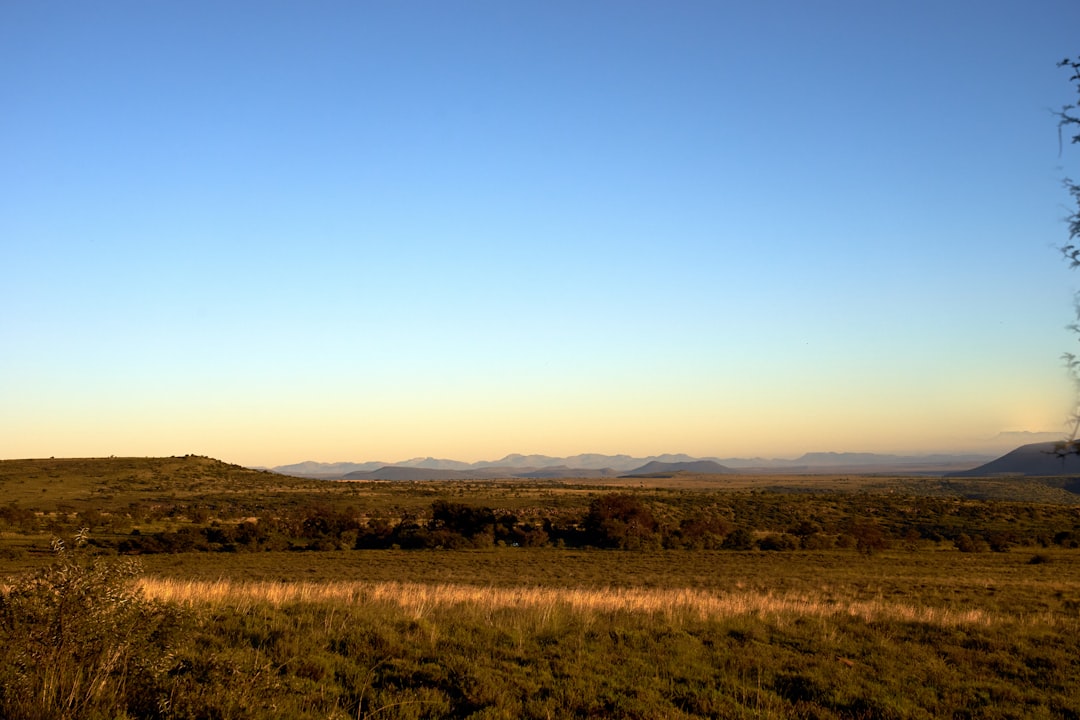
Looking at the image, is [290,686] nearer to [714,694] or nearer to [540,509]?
[714,694]

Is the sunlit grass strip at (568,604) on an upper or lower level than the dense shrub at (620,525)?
upper

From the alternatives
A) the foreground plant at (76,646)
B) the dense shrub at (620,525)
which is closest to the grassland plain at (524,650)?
the foreground plant at (76,646)

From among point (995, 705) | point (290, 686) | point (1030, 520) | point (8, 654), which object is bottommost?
point (1030, 520)

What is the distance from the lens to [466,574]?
91.5 feet

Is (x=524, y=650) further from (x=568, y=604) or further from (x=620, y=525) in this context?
(x=620, y=525)

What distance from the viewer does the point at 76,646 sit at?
6.92 m

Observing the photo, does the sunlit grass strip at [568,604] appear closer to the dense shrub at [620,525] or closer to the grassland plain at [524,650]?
the grassland plain at [524,650]

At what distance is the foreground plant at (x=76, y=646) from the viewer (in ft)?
20.6

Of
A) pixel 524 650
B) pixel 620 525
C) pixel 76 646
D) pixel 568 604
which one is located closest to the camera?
pixel 76 646

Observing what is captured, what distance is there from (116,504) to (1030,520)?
259 ft

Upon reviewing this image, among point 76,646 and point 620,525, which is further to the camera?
point 620,525

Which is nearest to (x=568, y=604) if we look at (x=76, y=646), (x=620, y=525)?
(x=76, y=646)

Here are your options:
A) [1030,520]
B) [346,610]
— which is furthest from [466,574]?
[1030,520]

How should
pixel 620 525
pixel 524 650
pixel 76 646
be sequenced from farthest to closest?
pixel 620 525 < pixel 524 650 < pixel 76 646
